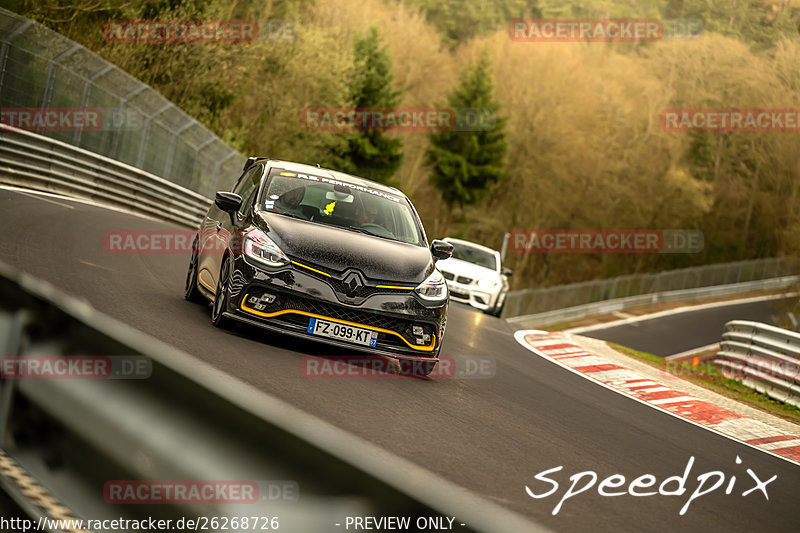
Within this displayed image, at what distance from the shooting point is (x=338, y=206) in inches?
368

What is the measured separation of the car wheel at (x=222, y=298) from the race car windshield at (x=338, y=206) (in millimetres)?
770

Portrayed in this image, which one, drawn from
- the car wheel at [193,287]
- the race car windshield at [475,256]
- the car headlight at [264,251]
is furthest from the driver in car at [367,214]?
the race car windshield at [475,256]

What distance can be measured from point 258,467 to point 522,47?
68.6 meters

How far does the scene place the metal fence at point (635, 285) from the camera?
37906 millimetres

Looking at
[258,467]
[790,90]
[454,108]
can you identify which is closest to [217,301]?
[258,467]

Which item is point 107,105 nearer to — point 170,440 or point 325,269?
point 325,269

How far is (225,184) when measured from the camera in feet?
98.1

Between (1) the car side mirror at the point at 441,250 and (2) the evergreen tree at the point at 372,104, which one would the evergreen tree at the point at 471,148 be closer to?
(2) the evergreen tree at the point at 372,104

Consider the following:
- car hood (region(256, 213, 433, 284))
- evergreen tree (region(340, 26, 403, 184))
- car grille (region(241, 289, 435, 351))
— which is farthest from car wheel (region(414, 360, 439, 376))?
evergreen tree (region(340, 26, 403, 184))

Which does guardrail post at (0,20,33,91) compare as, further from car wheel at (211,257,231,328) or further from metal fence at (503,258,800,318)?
metal fence at (503,258,800,318)

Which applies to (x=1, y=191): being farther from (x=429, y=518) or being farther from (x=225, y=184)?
(x=429, y=518)

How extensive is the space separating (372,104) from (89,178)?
3384cm

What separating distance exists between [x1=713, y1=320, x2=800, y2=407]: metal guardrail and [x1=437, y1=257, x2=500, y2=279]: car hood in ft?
17.8

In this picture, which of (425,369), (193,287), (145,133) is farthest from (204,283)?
(145,133)
